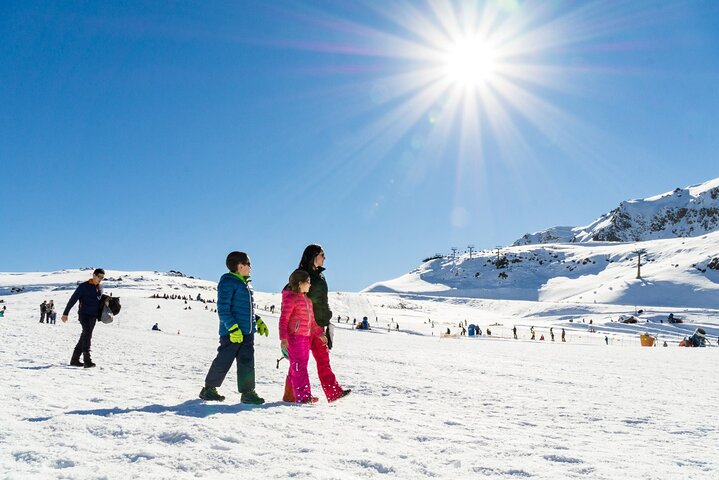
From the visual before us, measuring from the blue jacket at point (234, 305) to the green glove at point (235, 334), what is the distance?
6 cm

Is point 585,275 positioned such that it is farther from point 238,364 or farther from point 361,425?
point 361,425

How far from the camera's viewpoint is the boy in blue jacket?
5.44m

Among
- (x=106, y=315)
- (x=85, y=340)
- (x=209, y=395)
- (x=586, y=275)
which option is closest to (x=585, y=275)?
(x=586, y=275)

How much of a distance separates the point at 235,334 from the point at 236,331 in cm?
4

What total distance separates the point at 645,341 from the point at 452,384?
28.1 meters

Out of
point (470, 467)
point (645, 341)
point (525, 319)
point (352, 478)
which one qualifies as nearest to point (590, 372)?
point (470, 467)

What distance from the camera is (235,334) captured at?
5492mm

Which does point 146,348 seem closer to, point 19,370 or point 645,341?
point 19,370

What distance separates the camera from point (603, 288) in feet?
279

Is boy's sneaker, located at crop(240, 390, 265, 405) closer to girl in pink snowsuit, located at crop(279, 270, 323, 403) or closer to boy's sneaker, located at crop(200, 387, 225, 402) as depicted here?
boy's sneaker, located at crop(200, 387, 225, 402)

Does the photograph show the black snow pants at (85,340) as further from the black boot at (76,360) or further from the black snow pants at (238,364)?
the black snow pants at (238,364)

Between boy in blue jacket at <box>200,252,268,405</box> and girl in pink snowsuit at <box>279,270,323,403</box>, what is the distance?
32 cm

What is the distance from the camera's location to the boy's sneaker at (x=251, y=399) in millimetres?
5414

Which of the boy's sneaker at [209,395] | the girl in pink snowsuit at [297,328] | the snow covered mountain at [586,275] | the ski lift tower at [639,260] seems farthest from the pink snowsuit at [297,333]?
the ski lift tower at [639,260]
